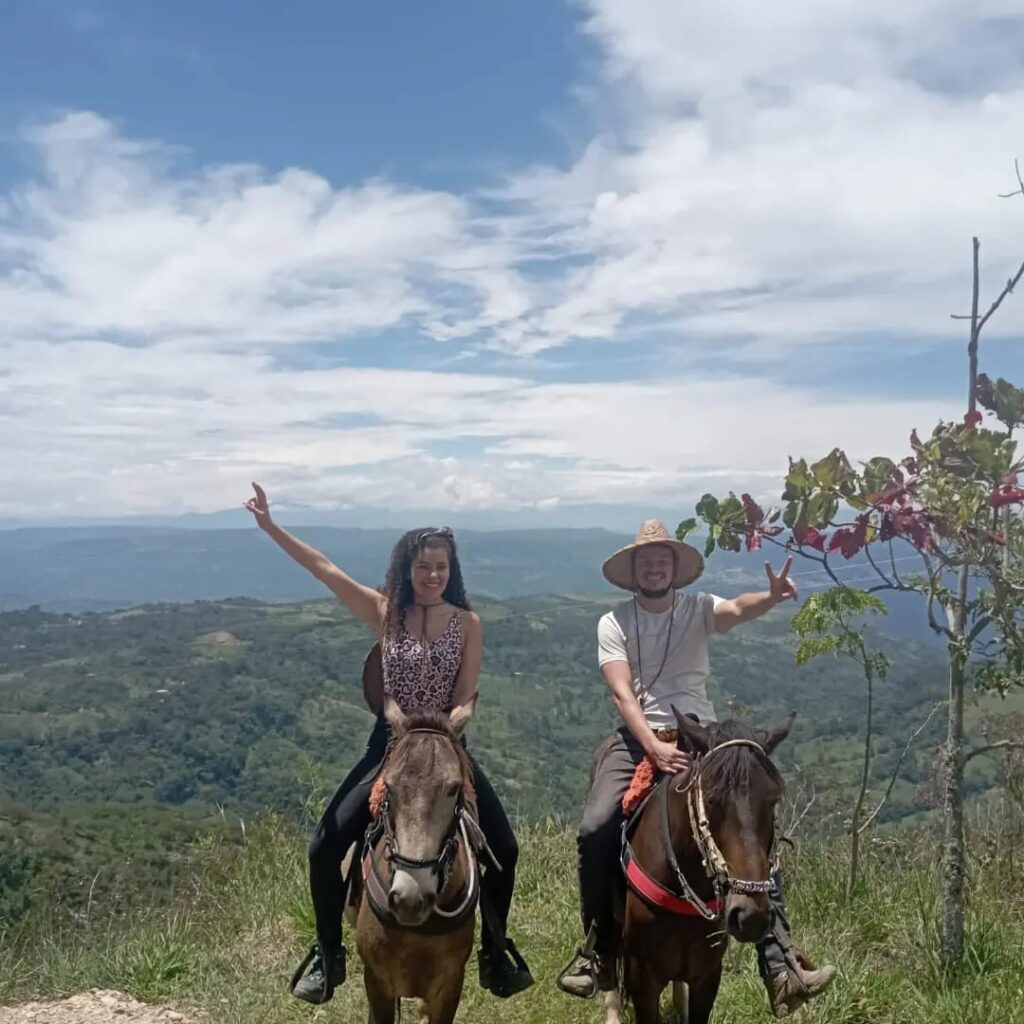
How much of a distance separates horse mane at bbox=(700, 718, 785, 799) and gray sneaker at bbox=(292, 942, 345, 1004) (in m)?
2.46

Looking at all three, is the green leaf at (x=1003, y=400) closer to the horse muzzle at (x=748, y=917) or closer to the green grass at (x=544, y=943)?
the horse muzzle at (x=748, y=917)

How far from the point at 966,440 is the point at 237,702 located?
286 feet

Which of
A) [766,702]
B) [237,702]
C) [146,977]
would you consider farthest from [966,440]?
[237,702]

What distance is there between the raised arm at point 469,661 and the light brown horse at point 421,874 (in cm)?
29

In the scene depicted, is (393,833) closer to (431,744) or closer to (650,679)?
(431,744)

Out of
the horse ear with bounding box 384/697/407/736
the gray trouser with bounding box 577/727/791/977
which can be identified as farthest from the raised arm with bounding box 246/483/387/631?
the gray trouser with bounding box 577/727/791/977

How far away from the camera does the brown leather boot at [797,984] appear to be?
13.9 feet

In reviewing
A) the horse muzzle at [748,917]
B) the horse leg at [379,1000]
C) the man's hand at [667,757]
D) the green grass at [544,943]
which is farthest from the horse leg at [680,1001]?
the horse muzzle at [748,917]

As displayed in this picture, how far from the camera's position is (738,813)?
12.2ft

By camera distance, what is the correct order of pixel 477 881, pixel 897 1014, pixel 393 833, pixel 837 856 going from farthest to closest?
pixel 837 856
pixel 897 1014
pixel 477 881
pixel 393 833

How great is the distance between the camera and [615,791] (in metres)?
5.00

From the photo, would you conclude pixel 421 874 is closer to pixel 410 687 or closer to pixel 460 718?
pixel 460 718

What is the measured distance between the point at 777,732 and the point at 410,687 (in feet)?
6.38

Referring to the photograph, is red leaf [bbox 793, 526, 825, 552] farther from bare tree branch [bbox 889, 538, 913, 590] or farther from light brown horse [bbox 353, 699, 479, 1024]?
light brown horse [bbox 353, 699, 479, 1024]
